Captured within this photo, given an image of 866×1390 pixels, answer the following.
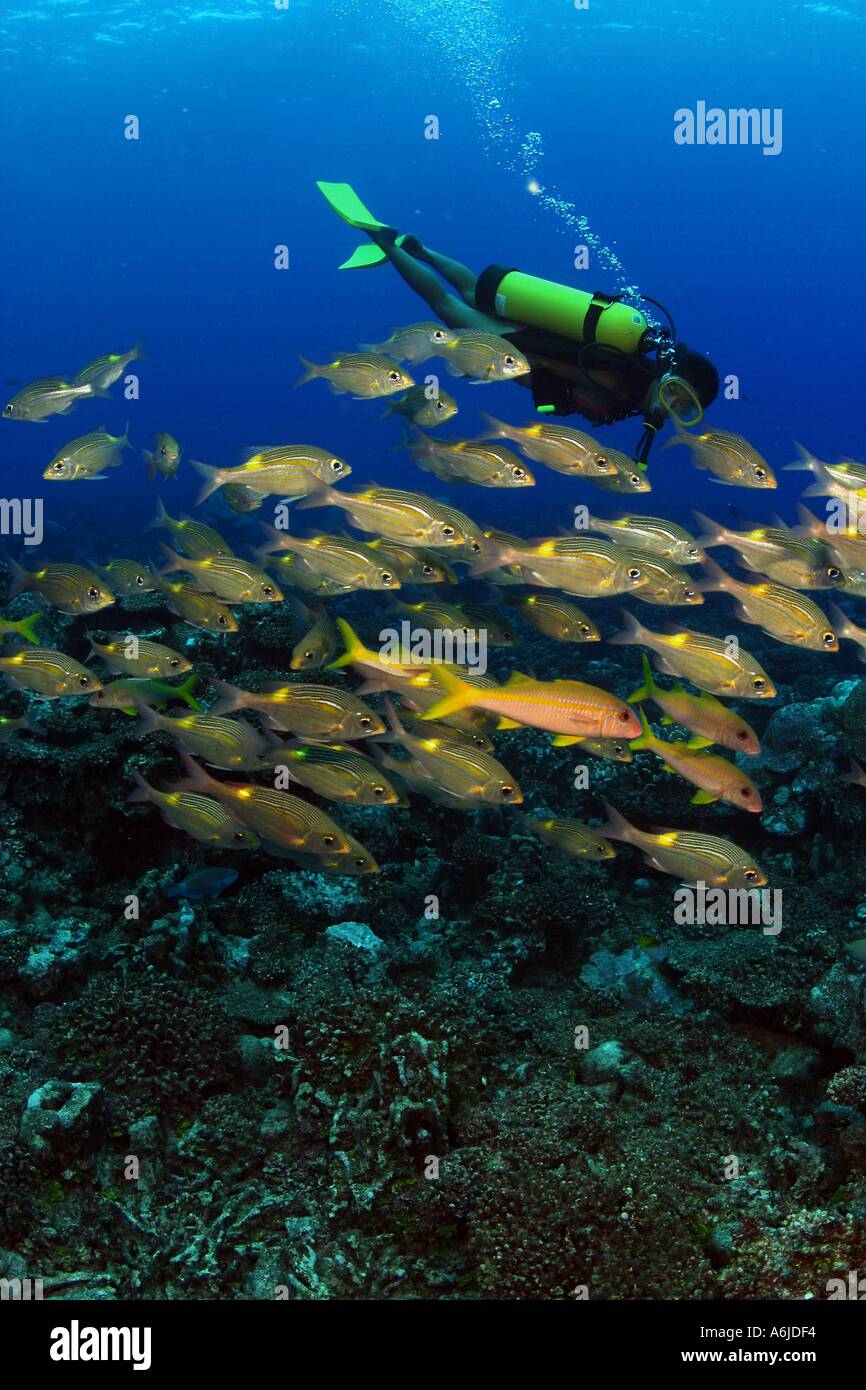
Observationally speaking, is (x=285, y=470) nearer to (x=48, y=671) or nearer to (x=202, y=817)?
(x=48, y=671)

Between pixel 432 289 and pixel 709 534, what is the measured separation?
7.28 meters

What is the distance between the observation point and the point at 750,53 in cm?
5603

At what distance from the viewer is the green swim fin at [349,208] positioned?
37.6 feet

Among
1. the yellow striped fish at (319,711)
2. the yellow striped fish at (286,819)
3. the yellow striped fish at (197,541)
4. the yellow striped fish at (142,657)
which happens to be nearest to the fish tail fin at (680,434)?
the yellow striped fish at (319,711)

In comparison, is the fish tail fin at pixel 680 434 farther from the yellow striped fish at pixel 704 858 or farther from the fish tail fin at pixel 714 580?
the yellow striped fish at pixel 704 858

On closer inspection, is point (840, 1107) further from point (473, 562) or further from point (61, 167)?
point (61, 167)

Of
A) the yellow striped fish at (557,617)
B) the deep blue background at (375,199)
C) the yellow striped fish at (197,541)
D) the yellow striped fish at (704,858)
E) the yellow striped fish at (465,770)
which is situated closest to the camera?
the yellow striped fish at (465,770)

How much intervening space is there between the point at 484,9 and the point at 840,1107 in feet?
218

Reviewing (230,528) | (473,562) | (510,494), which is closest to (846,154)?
(510,494)

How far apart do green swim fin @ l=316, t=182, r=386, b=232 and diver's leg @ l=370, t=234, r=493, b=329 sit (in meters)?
0.18

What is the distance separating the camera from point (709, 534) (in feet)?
19.0

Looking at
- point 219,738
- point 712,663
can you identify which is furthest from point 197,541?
point 712,663

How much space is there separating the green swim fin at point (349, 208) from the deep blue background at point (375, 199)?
41.9ft

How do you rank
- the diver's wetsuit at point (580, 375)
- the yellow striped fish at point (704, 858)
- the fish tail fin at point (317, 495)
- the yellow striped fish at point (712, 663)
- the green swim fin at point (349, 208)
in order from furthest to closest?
1. the green swim fin at point (349, 208)
2. the diver's wetsuit at point (580, 375)
3. the fish tail fin at point (317, 495)
4. the yellow striped fish at point (704, 858)
5. the yellow striped fish at point (712, 663)
